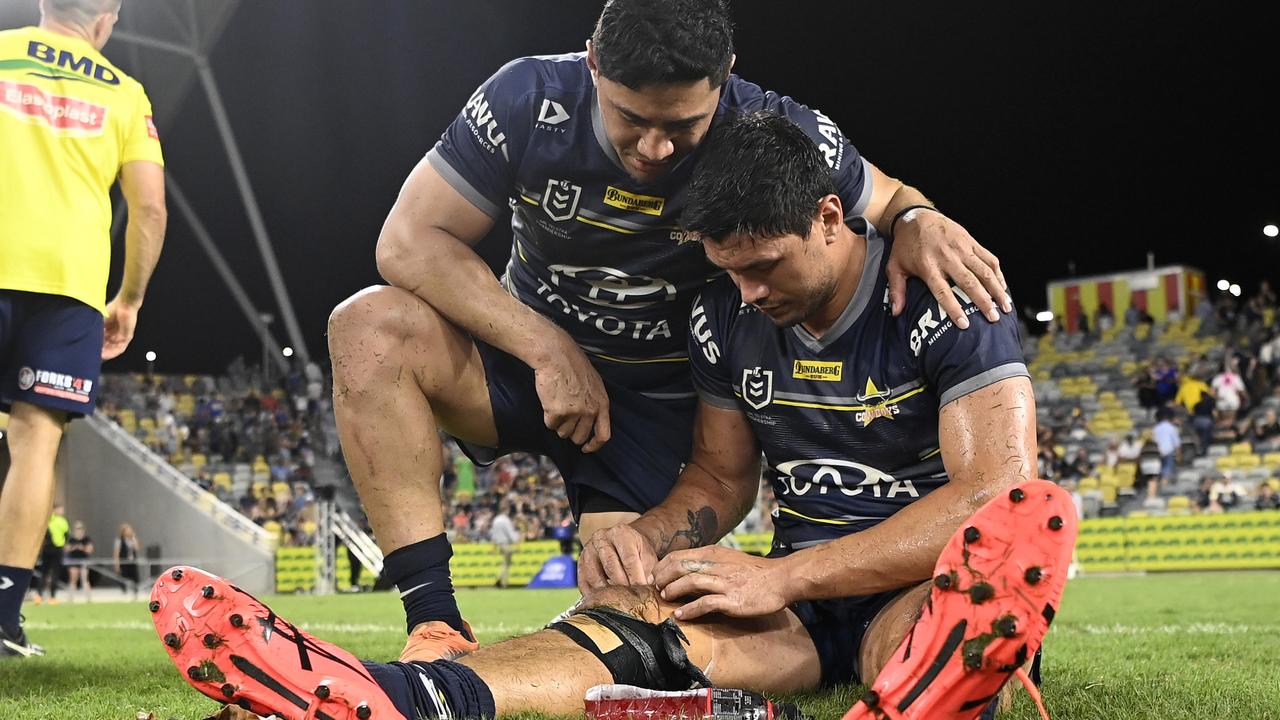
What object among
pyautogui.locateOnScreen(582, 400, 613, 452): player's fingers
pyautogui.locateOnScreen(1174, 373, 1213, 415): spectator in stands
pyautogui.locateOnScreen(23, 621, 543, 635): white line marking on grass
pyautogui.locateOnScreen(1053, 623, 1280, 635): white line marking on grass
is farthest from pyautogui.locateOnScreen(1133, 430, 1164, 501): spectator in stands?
pyautogui.locateOnScreen(582, 400, 613, 452): player's fingers

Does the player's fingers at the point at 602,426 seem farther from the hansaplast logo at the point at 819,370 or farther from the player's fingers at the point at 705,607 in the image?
the player's fingers at the point at 705,607

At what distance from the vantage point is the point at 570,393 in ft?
10.0

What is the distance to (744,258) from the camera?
246 cm

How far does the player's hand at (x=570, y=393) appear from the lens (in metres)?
3.04

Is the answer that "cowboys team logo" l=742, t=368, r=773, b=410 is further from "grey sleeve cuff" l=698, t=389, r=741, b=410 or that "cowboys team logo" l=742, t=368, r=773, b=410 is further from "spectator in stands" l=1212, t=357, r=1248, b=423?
"spectator in stands" l=1212, t=357, r=1248, b=423

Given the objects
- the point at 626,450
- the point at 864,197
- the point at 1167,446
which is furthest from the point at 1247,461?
the point at 864,197

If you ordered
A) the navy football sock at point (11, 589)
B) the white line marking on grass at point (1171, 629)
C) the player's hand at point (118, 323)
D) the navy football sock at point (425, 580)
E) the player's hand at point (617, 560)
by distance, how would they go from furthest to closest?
the white line marking on grass at point (1171, 629), the player's hand at point (118, 323), the navy football sock at point (11, 589), the navy football sock at point (425, 580), the player's hand at point (617, 560)

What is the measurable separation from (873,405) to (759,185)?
0.59 m

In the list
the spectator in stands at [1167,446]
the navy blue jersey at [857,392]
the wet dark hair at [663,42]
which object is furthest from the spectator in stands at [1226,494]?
the wet dark hair at [663,42]

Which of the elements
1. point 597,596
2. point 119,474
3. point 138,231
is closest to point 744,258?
point 597,596

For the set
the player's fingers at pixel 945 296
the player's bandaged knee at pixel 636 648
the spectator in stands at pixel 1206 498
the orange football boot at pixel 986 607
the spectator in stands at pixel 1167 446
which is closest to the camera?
the orange football boot at pixel 986 607

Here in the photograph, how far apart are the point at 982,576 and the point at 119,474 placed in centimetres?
2672

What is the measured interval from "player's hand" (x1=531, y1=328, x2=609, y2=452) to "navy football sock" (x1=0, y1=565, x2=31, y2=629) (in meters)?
1.71

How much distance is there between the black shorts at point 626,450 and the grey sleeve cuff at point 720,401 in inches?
21.4
